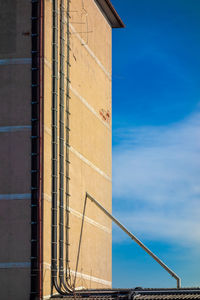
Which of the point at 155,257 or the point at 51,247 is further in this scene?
the point at 155,257

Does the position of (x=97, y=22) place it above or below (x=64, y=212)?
above

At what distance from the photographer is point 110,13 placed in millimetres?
50812

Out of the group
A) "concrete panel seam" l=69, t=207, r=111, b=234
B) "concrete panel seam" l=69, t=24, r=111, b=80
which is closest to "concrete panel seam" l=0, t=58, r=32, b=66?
"concrete panel seam" l=69, t=24, r=111, b=80

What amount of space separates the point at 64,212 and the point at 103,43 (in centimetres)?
1443

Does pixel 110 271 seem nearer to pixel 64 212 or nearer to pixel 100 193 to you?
pixel 100 193

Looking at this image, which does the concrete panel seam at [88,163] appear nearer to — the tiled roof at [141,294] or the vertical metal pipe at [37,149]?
the vertical metal pipe at [37,149]

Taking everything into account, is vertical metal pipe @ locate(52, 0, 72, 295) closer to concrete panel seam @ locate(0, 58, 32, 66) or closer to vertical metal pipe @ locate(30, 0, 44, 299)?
vertical metal pipe @ locate(30, 0, 44, 299)

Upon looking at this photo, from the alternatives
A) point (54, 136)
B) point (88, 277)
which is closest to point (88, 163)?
point (54, 136)

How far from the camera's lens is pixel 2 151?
1480 inches

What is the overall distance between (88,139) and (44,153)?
7630 mm

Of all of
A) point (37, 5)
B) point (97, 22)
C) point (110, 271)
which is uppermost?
point (97, 22)

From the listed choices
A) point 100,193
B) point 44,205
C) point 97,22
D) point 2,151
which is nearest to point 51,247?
point 44,205

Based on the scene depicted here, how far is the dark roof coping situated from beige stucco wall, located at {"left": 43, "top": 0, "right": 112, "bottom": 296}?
1.72 feet

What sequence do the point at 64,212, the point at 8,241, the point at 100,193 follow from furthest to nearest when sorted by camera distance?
the point at 100,193, the point at 64,212, the point at 8,241
